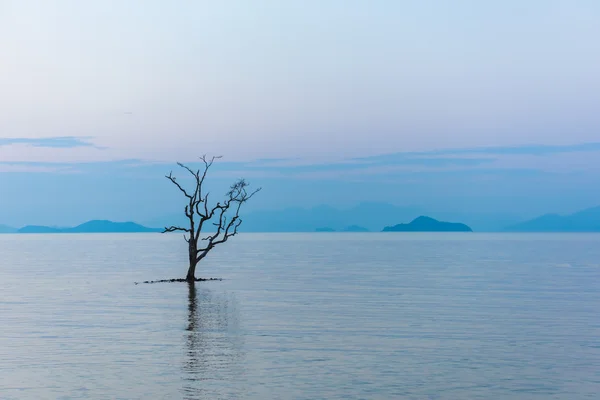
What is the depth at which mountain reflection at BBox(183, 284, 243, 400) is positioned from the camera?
21.4 meters

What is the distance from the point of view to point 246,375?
75.8 ft

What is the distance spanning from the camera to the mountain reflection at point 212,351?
21.4 metres

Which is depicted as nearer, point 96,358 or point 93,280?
point 96,358

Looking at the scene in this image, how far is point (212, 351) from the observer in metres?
27.4

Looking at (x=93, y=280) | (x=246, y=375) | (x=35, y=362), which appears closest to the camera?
(x=246, y=375)

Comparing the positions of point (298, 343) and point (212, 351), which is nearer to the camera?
point (212, 351)

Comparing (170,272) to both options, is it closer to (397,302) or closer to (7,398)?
(397,302)

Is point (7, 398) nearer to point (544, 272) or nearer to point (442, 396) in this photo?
point (442, 396)

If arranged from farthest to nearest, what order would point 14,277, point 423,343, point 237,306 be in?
1. point 14,277
2. point 237,306
3. point 423,343

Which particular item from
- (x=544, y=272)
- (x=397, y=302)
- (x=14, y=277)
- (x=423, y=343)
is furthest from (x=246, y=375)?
(x=544, y=272)

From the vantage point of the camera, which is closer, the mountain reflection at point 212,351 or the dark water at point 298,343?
the mountain reflection at point 212,351

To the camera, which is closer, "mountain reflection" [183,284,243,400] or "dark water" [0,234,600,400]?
"mountain reflection" [183,284,243,400]

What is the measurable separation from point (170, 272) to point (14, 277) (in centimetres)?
1461

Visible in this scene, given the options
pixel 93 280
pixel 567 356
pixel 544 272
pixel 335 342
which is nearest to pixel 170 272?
pixel 93 280
